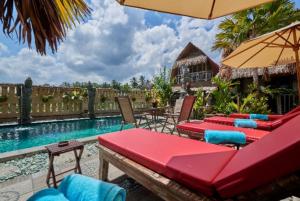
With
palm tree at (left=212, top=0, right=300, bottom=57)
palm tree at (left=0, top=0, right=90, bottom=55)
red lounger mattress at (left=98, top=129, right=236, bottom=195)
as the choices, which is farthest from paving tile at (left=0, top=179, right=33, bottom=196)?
palm tree at (left=212, top=0, right=300, bottom=57)

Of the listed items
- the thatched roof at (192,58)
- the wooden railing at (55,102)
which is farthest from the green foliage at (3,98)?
the thatched roof at (192,58)

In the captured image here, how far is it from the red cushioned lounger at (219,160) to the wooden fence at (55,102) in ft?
29.8

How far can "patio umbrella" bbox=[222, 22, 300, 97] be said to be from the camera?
4230 millimetres

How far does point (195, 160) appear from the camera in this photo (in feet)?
5.87

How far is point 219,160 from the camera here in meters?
1.74

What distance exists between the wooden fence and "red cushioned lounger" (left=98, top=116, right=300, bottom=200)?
9.08m

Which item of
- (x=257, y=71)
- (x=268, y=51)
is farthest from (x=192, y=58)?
(x=268, y=51)

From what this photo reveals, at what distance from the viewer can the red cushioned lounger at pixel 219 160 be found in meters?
1.12

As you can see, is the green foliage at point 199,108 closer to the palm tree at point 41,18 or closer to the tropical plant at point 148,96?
the tropical plant at point 148,96

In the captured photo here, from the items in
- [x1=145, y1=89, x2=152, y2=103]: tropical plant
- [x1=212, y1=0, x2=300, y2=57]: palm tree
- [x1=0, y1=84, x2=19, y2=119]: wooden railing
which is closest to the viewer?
[x1=0, y1=84, x2=19, y2=119]: wooden railing

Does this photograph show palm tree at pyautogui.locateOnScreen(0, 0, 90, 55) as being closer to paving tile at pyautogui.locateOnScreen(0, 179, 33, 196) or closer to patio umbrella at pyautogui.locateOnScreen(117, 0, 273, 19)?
patio umbrella at pyautogui.locateOnScreen(117, 0, 273, 19)

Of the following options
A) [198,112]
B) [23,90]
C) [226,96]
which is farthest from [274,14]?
[23,90]

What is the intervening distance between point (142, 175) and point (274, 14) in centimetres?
1045

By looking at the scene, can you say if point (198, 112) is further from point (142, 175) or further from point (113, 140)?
point (142, 175)
